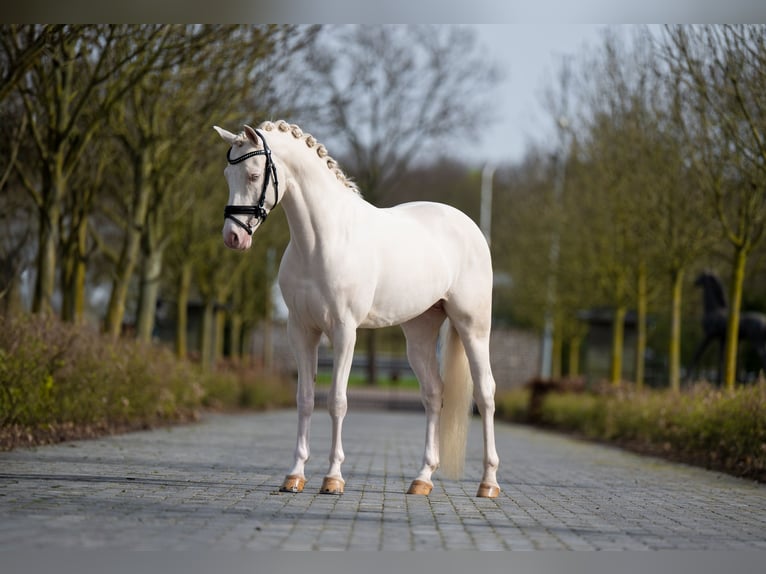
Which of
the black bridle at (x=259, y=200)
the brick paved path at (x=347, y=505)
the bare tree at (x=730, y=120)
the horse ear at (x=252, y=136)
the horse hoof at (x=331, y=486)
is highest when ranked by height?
the bare tree at (x=730, y=120)

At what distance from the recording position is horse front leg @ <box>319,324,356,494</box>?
7945mm

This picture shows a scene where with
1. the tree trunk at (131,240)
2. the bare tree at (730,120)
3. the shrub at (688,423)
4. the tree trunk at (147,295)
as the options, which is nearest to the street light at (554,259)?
the shrub at (688,423)

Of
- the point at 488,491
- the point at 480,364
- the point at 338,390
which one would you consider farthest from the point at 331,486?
the point at 480,364

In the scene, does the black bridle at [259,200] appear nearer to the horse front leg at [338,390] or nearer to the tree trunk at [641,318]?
the horse front leg at [338,390]

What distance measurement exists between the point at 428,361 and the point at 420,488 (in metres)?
1.12

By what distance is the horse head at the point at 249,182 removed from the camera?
766cm

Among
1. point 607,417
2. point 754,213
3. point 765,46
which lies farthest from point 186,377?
point 765,46

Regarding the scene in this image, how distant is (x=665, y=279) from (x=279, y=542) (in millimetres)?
18322

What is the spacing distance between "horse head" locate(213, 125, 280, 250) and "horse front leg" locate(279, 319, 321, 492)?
88 cm

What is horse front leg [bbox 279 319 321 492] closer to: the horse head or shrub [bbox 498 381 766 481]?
the horse head

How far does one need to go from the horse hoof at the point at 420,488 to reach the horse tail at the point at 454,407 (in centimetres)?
52

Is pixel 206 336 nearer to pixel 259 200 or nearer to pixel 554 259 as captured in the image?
pixel 554 259

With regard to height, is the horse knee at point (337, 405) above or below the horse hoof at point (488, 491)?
above

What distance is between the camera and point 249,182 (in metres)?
7.77
